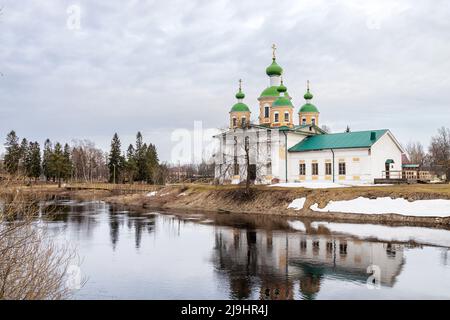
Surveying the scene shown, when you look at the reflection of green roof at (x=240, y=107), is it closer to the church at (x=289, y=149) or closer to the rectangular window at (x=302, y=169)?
the church at (x=289, y=149)

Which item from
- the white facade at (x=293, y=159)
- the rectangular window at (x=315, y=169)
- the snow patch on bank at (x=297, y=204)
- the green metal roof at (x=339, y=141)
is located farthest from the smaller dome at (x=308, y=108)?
the snow patch on bank at (x=297, y=204)

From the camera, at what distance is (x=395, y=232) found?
82.4 feet

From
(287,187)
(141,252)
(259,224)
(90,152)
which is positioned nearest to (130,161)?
(90,152)

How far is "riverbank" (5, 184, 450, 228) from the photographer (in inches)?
1201

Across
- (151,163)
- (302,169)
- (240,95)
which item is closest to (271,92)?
(240,95)

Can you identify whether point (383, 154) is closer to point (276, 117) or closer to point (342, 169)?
point (342, 169)

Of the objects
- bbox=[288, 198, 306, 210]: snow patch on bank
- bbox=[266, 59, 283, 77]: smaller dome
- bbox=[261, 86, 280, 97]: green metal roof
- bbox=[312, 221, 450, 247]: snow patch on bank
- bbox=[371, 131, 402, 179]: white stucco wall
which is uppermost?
bbox=[266, 59, 283, 77]: smaller dome

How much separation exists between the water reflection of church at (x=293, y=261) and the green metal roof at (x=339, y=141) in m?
21.9

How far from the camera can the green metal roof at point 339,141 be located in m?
44.0

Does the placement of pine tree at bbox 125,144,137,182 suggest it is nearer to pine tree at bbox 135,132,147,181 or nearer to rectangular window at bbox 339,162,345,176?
pine tree at bbox 135,132,147,181

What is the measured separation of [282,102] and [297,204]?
1858 centimetres

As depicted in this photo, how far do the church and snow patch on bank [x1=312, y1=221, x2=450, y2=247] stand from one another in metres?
15.9

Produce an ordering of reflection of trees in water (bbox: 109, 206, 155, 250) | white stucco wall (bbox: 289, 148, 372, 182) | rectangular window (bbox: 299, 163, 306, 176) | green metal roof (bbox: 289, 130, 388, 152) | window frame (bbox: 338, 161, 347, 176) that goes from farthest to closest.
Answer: rectangular window (bbox: 299, 163, 306, 176)
window frame (bbox: 338, 161, 347, 176)
green metal roof (bbox: 289, 130, 388, 152)
white stucco wall (bbox: 289, 148, 372, 182)
reflection of trees in water (bbox: 109, 206, 155, 250)

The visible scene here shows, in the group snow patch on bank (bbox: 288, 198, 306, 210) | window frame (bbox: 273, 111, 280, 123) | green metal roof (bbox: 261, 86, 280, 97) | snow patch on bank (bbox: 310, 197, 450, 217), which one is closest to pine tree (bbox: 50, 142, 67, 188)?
green metal roof (bbox: 261, 86, 280, 97)
